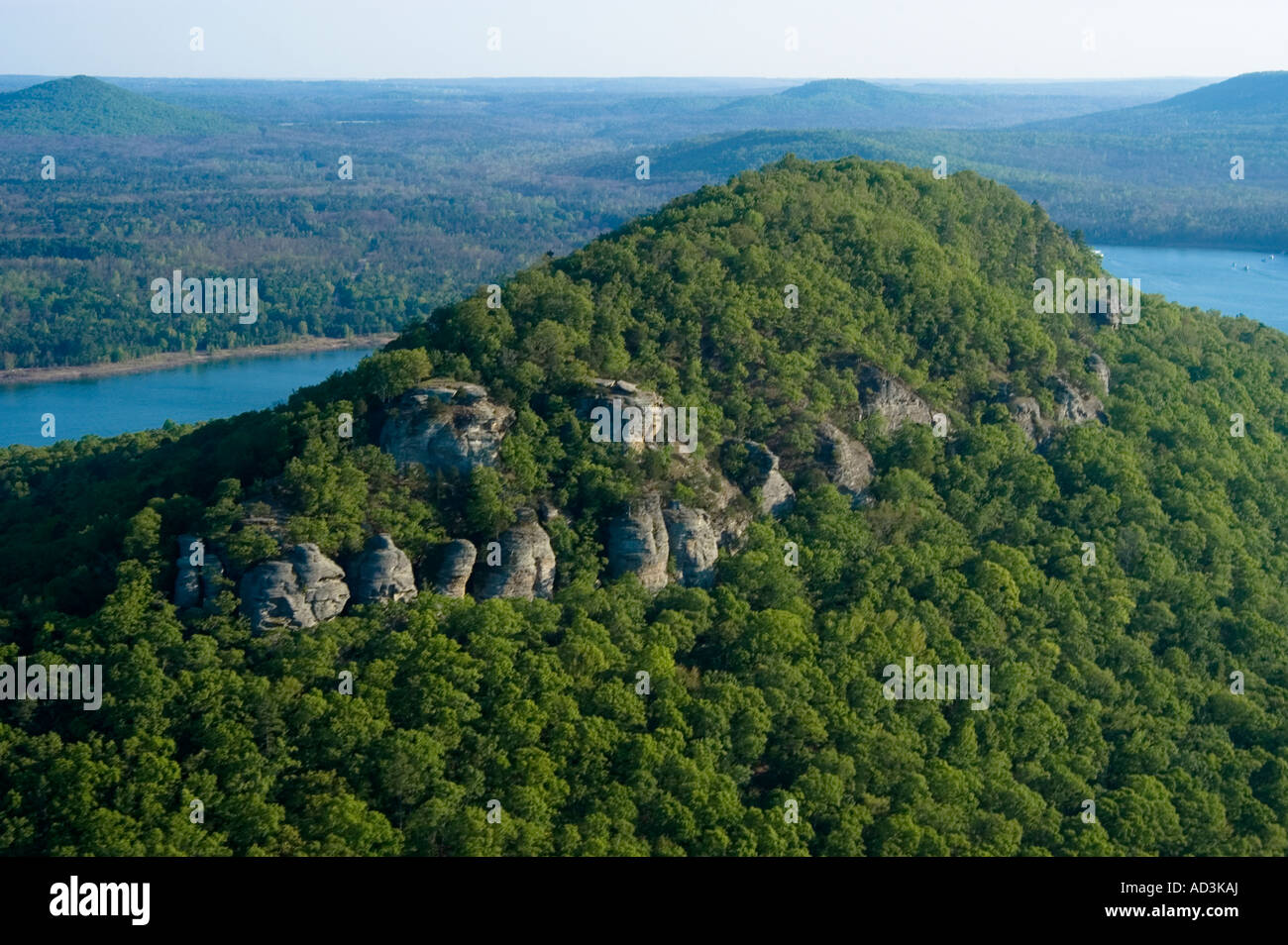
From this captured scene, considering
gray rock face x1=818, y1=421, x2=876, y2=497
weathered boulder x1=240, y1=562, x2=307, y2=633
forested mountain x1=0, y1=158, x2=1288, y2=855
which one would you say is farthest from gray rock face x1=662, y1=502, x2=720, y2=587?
weathered boulder x1=240, y1=562, x2=307, y2=633

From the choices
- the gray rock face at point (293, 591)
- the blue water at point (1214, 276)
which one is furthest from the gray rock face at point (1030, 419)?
the blue water at point (1214, 276)

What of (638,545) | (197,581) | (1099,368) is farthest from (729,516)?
(1099,368)

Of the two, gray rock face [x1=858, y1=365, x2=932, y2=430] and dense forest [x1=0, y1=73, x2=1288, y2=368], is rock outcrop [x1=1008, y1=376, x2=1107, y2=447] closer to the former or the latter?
gray rock face [x1=858, y1=365, x2=932, y2=430]

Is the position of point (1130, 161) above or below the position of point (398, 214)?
above

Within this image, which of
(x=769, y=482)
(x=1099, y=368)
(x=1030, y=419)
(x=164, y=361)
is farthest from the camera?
(x=164, y=361)

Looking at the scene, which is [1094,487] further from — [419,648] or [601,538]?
[419,648]

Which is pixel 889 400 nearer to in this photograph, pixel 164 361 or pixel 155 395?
pixel 155 395
